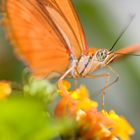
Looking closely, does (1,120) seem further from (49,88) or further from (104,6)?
(104,6)

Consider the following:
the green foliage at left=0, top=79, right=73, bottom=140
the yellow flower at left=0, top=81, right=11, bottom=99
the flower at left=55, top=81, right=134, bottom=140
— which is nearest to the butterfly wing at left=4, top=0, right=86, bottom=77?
the flower at left=55, top=81, right=134, bottom=140

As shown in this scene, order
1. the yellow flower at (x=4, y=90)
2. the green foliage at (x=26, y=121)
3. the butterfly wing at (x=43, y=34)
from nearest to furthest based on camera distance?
the green foliage at (x=26, y=121)
the yellow flower at (x=4, y=90)
the butterfly wing at (x=43, y=34)

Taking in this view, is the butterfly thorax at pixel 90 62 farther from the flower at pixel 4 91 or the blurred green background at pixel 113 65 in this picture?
the blurred green background at pixel 113 65

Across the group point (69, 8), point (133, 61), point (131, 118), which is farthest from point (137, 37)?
point (69, 8)

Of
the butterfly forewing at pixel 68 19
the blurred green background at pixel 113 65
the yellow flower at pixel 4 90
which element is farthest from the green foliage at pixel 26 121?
the blurred green background at pixel 113 65

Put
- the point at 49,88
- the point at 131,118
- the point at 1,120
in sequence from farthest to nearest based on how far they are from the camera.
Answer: the point at 131,118, the point at 49,88, the point at 1,120

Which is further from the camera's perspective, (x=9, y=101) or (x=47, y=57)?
(x=47, y=57)

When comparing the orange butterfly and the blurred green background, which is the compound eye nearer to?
the orange butterfly
